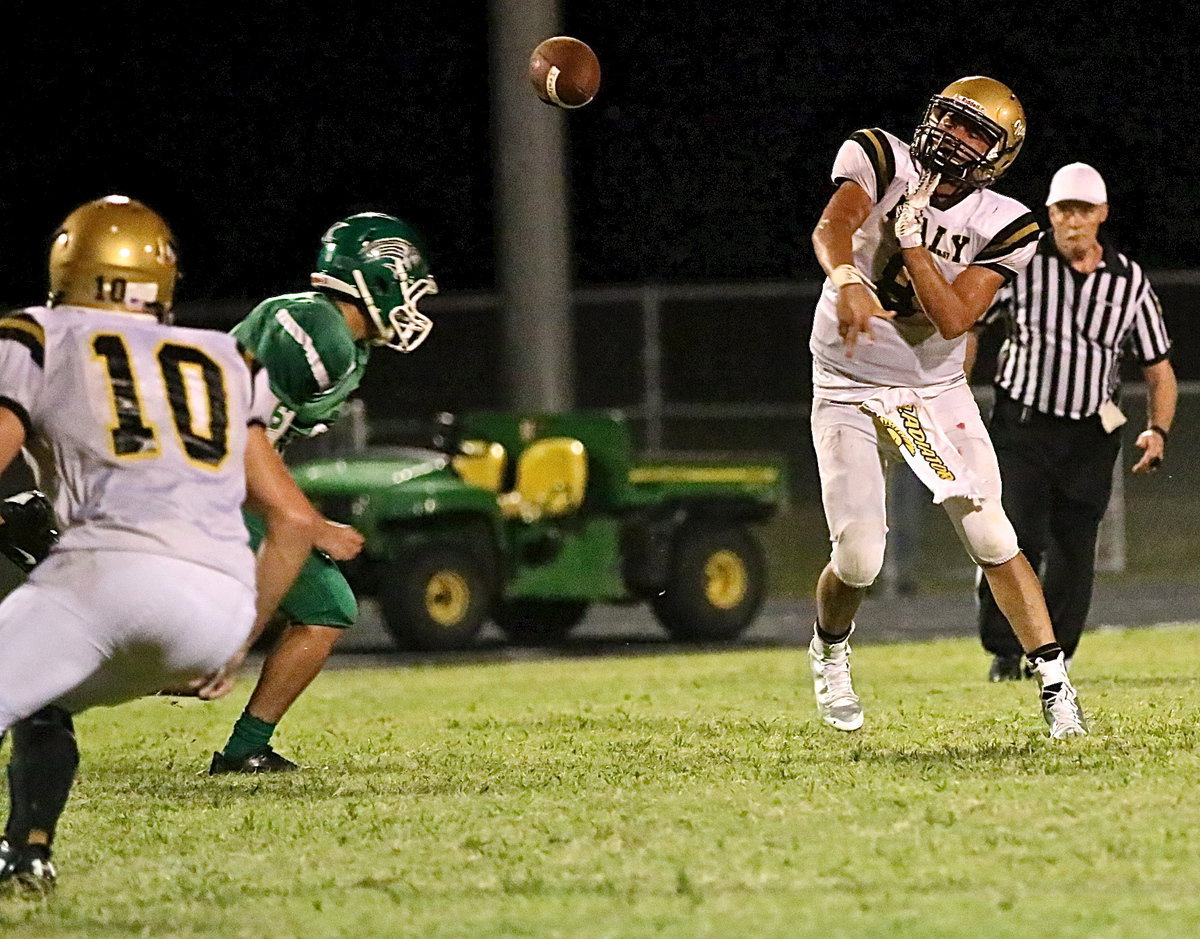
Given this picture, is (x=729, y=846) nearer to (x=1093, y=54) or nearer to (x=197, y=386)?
(x=197, y=386)

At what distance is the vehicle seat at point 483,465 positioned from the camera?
42.8 feet

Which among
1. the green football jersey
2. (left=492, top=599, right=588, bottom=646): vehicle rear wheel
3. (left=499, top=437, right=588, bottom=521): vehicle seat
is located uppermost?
the green football jersey

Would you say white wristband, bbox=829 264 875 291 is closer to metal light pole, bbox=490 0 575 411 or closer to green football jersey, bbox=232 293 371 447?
green football jersey, bbox=232 293 371 447

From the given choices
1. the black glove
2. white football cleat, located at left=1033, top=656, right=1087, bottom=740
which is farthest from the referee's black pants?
the black glove

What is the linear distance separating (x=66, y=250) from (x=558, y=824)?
5.43ft

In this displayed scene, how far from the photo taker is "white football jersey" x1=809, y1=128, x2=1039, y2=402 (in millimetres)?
6766

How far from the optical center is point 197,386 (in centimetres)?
469

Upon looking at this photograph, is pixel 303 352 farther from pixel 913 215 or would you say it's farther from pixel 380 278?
pixel 913 215

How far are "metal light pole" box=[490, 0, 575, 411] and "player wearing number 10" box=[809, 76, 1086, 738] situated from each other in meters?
8.18

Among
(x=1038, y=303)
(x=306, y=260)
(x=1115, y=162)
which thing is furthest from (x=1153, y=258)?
(x=1038, y=303)

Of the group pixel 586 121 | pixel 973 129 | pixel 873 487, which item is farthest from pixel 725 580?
pixel 586 121

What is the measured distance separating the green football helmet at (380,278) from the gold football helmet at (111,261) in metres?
1.75

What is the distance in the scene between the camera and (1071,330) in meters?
8.98

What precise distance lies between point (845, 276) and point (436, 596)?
638 centimetres
